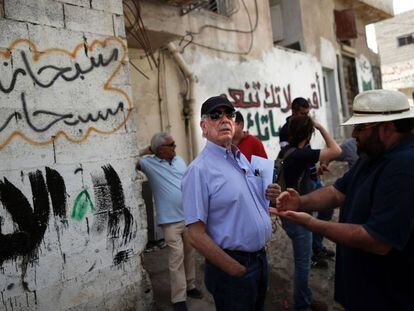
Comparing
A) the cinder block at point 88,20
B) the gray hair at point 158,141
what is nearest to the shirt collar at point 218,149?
the gray hair at point 158,141

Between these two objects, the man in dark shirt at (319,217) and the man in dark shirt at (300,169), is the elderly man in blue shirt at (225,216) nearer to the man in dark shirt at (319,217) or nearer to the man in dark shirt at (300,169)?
the man in dark shirt at (300,169)

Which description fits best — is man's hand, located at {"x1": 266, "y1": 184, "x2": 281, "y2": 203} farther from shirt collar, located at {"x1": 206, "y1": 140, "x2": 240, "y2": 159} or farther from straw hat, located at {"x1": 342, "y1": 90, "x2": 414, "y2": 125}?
straw hat, located at {"x1": 342, "y1": 90, "x2": 414, "y2": 125}

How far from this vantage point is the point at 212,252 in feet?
6.88

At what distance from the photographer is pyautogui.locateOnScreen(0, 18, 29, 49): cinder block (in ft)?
9.33

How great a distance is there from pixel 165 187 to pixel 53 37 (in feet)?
5.67

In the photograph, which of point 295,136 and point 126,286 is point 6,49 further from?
point 295,136

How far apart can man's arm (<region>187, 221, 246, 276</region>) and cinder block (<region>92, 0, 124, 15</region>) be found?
7.61ft

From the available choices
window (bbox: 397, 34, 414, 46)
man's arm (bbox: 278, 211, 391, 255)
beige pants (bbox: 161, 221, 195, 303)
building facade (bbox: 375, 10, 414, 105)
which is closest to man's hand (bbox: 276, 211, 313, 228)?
man's arm (bbox: 278, 211, 391, 255)

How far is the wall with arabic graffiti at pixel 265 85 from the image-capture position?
24.1ft

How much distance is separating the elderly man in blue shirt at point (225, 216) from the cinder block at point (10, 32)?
5.44 feet

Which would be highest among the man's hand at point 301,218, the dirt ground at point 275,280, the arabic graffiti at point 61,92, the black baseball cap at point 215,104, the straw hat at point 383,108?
the arabic graffiti at point 61,92

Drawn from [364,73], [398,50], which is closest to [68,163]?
[364,73]

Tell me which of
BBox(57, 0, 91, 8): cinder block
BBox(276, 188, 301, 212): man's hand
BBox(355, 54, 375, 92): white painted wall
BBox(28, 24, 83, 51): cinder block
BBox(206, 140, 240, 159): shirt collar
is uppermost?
BBox(355, 54, 375, 92): white painted wall

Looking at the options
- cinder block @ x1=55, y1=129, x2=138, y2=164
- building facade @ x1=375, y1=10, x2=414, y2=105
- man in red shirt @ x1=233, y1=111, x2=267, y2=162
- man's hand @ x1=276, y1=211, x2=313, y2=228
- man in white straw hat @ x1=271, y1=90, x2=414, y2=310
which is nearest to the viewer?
man in white straw hat @ x1=271, y1=90, x2=414, y2=310
